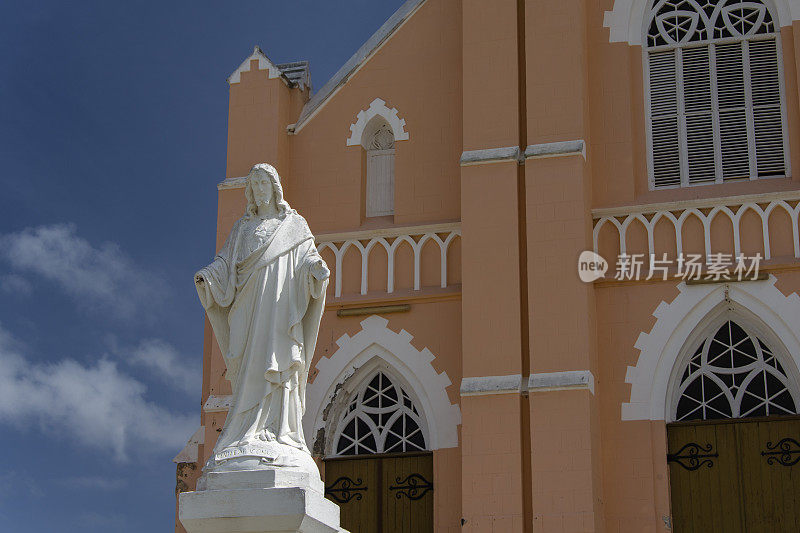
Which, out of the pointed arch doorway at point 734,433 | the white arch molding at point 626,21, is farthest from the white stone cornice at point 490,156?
the pointed arch doorway at point 734,433

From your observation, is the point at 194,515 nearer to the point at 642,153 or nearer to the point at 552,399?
the point at 552,399

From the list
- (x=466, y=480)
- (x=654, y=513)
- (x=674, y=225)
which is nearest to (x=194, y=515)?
(x=466, y=480)

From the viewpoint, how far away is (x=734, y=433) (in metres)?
14.8

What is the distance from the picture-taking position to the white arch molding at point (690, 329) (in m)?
14.9

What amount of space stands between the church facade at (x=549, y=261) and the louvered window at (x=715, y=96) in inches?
1.1

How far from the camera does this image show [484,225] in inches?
615

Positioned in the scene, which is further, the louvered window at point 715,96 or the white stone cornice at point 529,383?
the louvered window at point 715,96

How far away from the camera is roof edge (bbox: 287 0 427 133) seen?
17391mm

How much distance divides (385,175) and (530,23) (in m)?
2.61

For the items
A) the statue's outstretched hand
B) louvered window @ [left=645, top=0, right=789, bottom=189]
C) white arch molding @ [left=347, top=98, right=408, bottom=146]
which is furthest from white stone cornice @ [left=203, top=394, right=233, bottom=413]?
louvered window @ [left=645, top=0, right=789, bottom=189]

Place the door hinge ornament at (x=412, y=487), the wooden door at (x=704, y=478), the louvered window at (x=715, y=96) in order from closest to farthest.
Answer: the wooden door at (x=704, y=478)
the door hinge ornament at (x=412, y=487)
the louvered window at (x=715, y=96)

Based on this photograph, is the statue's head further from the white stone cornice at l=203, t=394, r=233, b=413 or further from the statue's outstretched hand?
the white stone cornice at l=203, t=394, r=233, b=413

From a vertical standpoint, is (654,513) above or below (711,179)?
below

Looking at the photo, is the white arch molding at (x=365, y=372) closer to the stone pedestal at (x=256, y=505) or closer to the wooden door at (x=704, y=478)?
the wooden door at (x=704, y=478)
